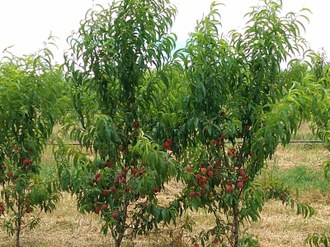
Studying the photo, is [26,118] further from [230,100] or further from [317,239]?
[317,239]

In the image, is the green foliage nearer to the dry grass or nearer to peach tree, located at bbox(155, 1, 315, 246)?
peach tree, located at bbox(155, 1, 315, 246)

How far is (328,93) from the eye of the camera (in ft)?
15.2

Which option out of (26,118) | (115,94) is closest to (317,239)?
(115,94)

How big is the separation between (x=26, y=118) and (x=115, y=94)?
90 cm

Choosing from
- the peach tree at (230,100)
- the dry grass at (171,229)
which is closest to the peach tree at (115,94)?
the peach tree at (230,100)

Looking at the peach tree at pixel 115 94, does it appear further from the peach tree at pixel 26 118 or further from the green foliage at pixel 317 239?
the green foliage at pixel 317 239

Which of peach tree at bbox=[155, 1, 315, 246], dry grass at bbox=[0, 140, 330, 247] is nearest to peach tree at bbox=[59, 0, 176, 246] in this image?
peach tree at bbox=[155, 1, 315, 246]

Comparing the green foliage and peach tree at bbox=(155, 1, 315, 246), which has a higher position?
peach tree at bbox=(155, 1, 315, 246)

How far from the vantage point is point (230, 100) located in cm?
504

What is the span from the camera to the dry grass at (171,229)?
683 cm

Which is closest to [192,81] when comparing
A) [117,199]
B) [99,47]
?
[99,47]

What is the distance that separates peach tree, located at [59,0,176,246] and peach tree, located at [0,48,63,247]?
31 cm

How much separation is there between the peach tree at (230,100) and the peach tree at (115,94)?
0.95ft

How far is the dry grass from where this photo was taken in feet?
22.4
